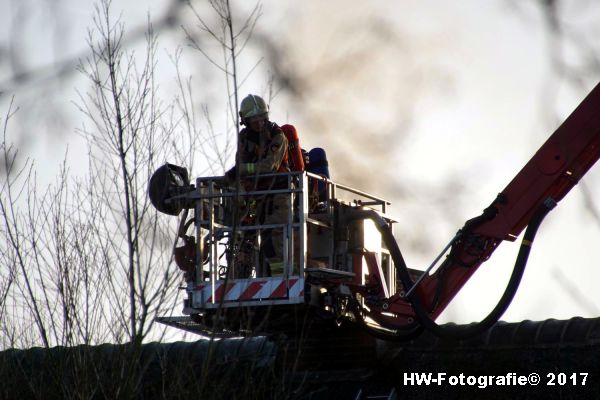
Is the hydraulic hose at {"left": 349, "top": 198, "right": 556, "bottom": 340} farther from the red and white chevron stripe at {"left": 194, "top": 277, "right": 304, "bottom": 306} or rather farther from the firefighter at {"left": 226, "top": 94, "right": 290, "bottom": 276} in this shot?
the red and white chevron stripe at {"left": 194, "top": 277, "right": 304, "bottom": 306}

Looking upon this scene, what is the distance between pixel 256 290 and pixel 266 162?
1.43m

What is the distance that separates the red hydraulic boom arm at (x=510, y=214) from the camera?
48.3 feet

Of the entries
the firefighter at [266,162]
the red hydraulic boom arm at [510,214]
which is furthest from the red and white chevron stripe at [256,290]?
the red hydraulic boom arm at [510,214]

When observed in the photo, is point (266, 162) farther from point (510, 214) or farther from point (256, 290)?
point (510, 214)

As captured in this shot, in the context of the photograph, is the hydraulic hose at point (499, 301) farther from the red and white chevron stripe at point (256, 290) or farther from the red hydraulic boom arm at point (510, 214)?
the red and white chevron stripe at point (256, 290)

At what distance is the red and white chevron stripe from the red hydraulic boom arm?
1433 mm

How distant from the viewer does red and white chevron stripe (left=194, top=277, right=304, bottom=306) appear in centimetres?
1405

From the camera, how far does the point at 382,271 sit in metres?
15.8

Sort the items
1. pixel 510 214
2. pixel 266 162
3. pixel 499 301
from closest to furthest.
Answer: pixel 499 301 → pixel 266 162 → pixel 510 214

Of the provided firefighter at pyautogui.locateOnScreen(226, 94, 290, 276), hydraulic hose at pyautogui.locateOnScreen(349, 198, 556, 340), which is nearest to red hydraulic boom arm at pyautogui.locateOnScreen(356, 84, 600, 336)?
hydraulic hose at pyautogui.locateOnScreen(349, 198, 556, 340)

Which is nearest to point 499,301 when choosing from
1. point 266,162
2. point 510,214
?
point 510,214

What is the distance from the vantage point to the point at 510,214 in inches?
585

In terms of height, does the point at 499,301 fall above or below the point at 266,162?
below

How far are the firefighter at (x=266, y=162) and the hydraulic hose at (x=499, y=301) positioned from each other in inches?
49.9
